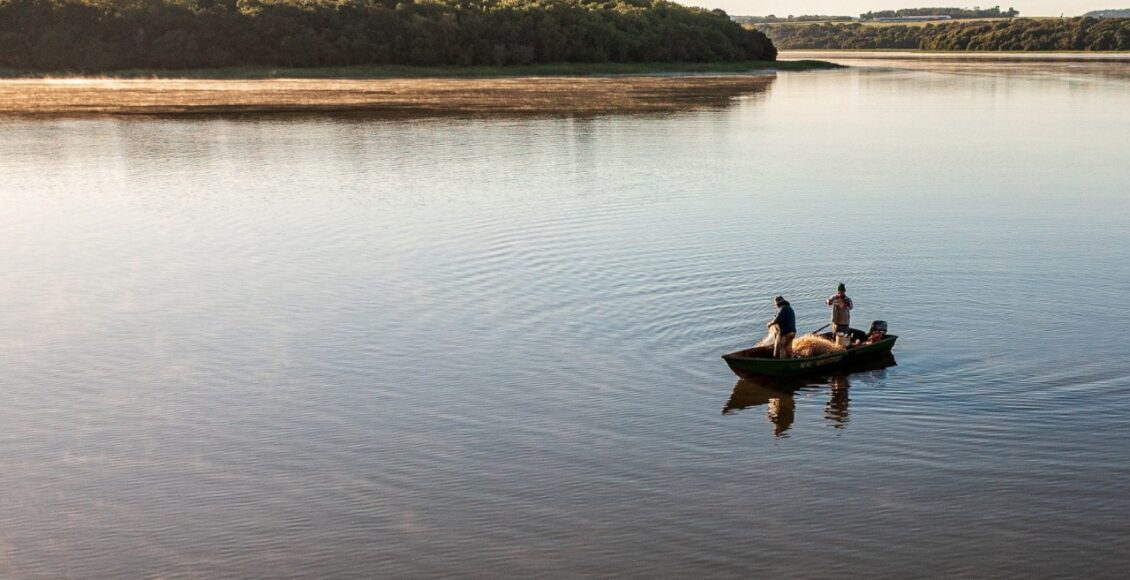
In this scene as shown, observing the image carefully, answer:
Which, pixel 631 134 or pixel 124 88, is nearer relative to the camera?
pixel 631 134

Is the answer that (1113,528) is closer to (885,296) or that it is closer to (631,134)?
(885,296)

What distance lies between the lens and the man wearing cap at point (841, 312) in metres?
20.5

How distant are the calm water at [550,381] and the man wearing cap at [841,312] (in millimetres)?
1122

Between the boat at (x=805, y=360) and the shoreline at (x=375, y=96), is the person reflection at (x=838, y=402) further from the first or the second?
the shoreline at (x=375, y=96)

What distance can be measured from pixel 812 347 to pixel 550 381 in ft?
14.7

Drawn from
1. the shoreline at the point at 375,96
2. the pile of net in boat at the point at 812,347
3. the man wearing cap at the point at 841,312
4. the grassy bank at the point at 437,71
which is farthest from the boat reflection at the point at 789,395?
the grassy bank at the point at 437,71

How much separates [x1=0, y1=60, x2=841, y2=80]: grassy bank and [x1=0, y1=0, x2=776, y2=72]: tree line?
1.53 meters

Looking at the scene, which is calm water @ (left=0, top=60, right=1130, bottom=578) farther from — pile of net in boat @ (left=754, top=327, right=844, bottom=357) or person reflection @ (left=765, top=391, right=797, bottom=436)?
pile of net in boat @ (left=754, top=327, right=844, bottom=357)

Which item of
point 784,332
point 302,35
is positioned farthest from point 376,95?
point 784,332

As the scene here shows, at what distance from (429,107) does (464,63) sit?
55199 millimetres

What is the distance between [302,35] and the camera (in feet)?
416

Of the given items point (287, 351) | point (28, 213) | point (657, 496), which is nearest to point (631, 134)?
point (28, 213)

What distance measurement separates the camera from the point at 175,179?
4312 centimetres

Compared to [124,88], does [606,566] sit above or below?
below
